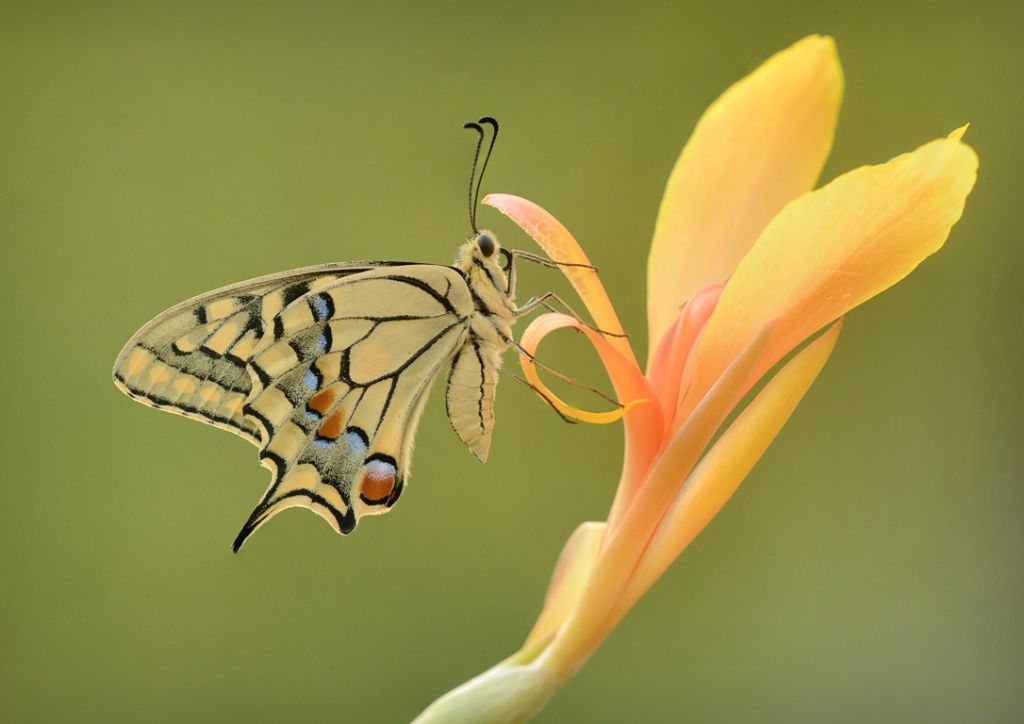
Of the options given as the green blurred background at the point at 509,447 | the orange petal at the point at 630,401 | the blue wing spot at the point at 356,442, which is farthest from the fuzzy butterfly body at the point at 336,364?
the green blurred background at the point at 509,447

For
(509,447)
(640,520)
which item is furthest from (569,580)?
(509,447)

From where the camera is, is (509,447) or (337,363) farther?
(509,447)

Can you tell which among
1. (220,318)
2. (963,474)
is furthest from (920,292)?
(220,318)

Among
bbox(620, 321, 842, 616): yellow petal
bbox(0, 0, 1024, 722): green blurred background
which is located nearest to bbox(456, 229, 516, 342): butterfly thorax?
bbox(620, 321, 842, 616): yellow petal

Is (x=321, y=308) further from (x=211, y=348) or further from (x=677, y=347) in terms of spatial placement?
(x=677, y=347)

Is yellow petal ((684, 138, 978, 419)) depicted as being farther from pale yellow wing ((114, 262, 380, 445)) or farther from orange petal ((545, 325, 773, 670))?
pale yellow wing ((114, 262, 380, 445))

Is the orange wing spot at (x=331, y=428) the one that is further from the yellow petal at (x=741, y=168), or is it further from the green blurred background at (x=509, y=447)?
the green blurred background at (x=509, y=447)

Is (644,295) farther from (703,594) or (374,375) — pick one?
(374,375)

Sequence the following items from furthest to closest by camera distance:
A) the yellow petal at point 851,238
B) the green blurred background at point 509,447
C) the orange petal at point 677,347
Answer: the green blurred background at point 509,447 → the orange petal at point 677,347 → the yellow petal at point 851,238
